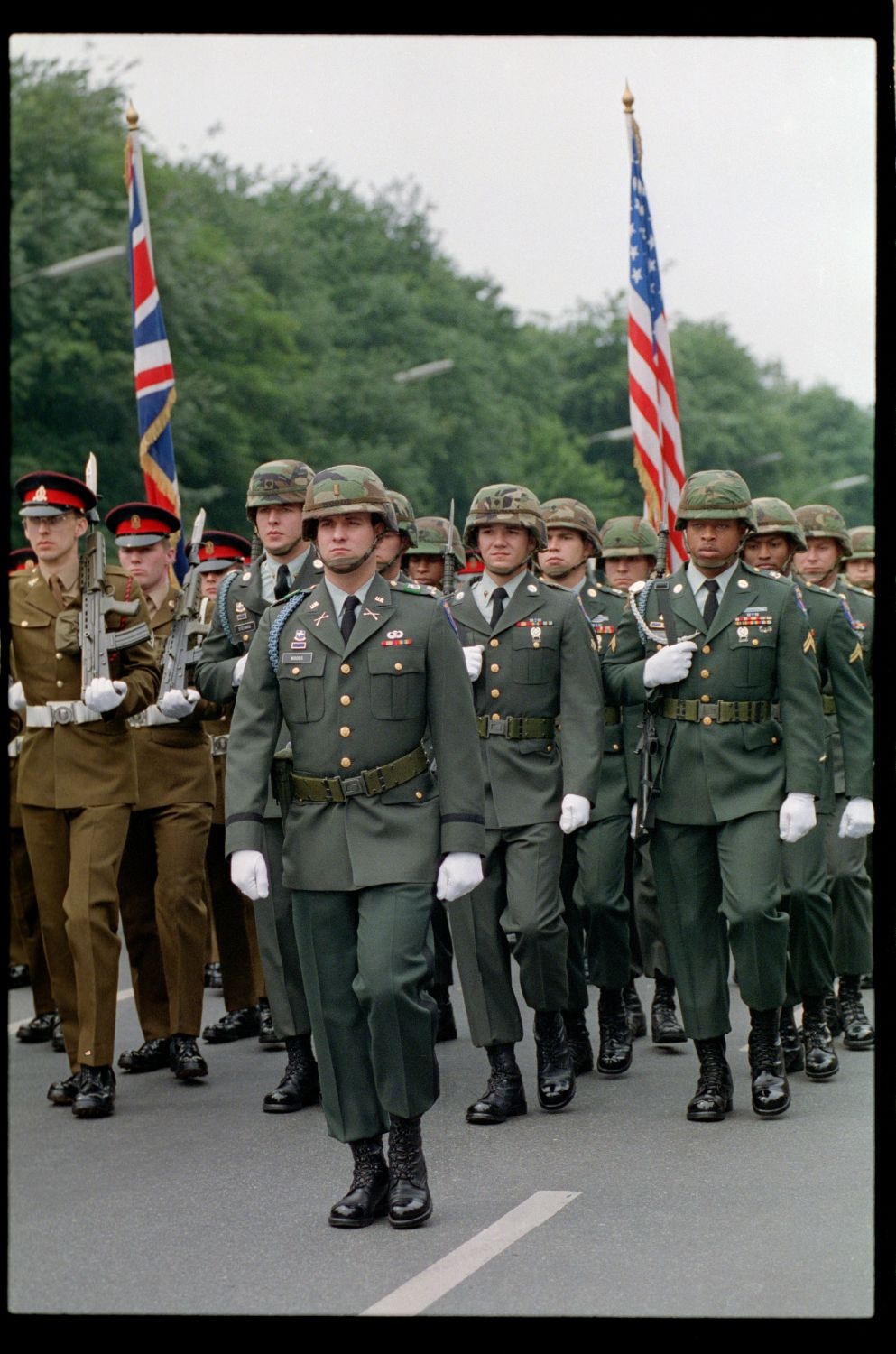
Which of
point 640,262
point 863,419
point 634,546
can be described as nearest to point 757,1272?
point 634,546

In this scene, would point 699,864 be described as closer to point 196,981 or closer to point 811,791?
point 811,791

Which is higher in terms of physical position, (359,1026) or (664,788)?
(664,788)

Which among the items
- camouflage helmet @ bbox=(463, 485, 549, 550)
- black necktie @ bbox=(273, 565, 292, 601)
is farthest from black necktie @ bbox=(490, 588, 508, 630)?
black necktie @ bbox=(273, 565, 292, 601)

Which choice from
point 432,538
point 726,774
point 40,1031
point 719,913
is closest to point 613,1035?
point 719,913

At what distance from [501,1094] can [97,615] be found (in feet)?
7.92

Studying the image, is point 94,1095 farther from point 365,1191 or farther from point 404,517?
point 404,517

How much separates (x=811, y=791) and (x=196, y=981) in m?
2.77

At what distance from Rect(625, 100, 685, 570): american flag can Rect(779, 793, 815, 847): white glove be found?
4443mm

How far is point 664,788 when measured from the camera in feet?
27.9

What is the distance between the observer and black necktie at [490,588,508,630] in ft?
29.1

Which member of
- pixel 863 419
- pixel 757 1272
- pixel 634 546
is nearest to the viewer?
pixel 757 1272

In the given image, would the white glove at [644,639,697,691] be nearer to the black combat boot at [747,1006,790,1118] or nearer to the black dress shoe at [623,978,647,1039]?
the black combat boot at [747,1006,790,1118]

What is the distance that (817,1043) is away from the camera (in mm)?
9219

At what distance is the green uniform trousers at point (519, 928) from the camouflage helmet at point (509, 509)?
118 cm
